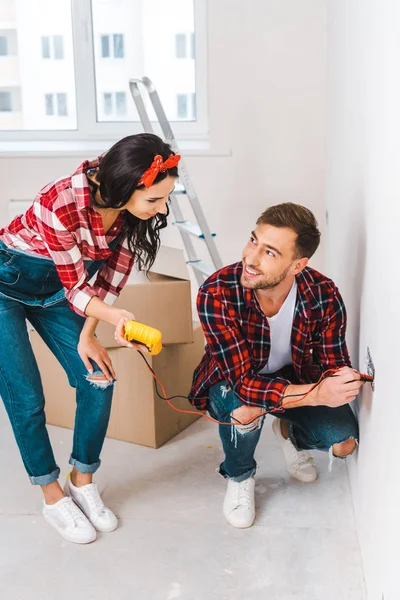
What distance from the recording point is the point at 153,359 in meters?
2.32

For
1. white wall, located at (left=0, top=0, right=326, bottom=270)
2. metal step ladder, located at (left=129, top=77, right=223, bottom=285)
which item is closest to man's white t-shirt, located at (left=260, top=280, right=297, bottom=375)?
metal step ladder, located at (left=129, top=77, right=223, bottom=285)

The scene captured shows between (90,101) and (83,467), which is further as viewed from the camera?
(90,101)

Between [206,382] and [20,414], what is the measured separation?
1.64ft

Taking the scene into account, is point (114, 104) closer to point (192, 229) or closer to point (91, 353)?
point (192, 229)

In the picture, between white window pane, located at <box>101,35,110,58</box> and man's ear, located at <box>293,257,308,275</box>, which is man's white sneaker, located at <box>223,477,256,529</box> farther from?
white window pane, located at <box>101,35,110,58</box>

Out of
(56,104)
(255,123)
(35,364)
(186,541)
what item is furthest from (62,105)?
(186,541)

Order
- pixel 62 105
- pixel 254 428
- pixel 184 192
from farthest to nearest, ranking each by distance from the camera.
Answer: pixel 62 105 → pixel 184 192 → pixel 254 428

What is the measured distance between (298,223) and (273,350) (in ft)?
1.17

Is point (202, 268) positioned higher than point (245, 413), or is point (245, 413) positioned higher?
point (202, 268)

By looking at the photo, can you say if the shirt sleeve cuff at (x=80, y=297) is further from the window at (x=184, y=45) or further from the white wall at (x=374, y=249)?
the window at (x=184, y=45)

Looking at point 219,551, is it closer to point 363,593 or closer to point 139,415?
point 363,593

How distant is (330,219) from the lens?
2.93 m

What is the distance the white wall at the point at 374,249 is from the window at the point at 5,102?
191cm

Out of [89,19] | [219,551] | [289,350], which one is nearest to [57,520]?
[219,551]
